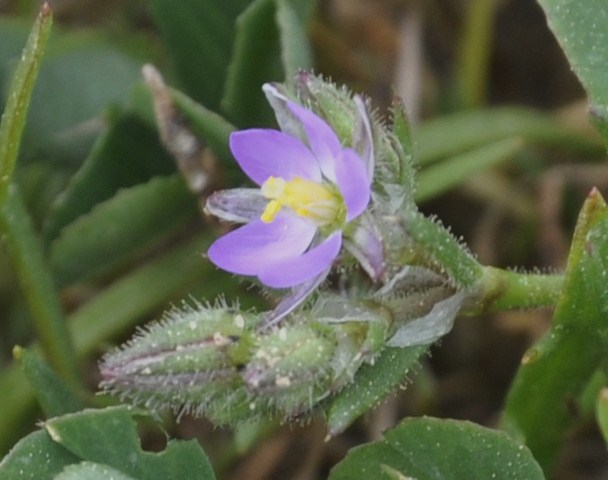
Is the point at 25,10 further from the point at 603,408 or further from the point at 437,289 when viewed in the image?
the point at 603,408

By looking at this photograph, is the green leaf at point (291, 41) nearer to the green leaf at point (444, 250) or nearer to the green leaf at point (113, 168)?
the green leaf at point (113, 168)

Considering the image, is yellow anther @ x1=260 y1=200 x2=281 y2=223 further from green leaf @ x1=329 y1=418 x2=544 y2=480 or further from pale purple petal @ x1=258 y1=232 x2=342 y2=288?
green leaf @ x1=329 y1=418 x2=544 y2=480

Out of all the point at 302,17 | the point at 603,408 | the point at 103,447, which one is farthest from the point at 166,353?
the point at 302,17

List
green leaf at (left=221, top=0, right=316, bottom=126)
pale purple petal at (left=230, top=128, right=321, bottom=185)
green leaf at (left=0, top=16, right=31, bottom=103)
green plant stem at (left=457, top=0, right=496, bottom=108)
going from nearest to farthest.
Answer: pale purple petal at (left=230, top=128, right=321, bottom=185)
green leaf at (left=221, top=0, right=316, bottom=126)
green leaf at (left=0, top=16, right=31, bottom=103)
green plant stem at (left=457, top=0, right=496, bottom=108)

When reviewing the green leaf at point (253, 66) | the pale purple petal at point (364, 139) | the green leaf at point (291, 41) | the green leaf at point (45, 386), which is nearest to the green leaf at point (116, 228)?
the green leaf at point (253, 66)

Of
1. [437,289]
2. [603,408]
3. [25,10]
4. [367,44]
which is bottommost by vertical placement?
[603,408]

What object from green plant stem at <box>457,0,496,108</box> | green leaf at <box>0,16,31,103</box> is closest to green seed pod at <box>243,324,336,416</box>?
green leaf at <box>0,16,31,103</box>
